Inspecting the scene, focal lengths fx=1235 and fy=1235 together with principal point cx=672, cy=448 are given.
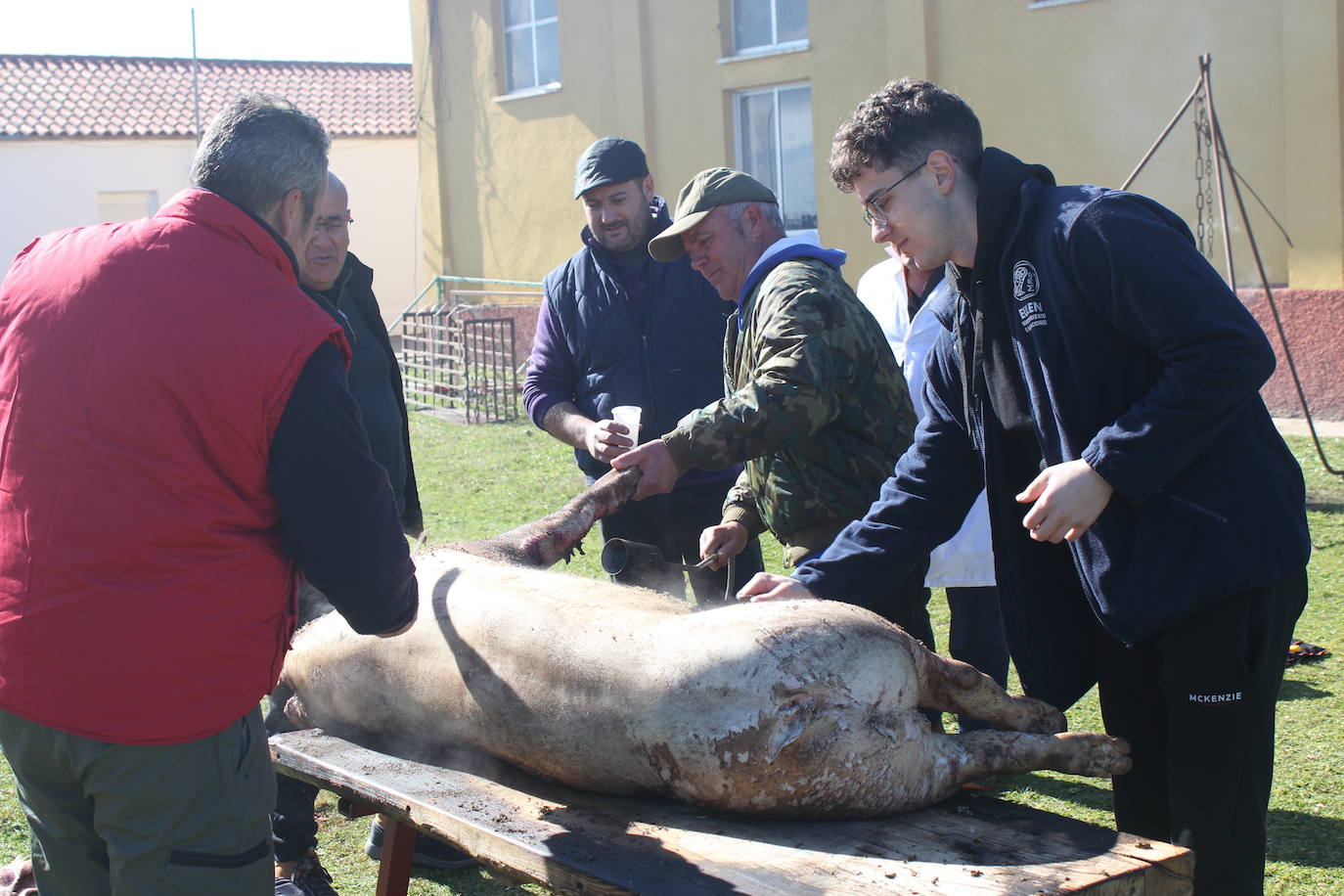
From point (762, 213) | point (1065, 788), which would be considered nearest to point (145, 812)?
point (762, 213)

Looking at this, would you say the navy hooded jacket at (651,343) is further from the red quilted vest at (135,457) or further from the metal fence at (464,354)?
the metal fence at (464,354)

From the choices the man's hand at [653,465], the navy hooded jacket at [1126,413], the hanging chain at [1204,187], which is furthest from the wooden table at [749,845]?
the hanging chain at [1204,187]

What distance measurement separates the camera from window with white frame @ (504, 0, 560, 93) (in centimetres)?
1571

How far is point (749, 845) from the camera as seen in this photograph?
7.96 ft

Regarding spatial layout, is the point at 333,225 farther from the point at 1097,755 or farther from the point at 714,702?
the point at 1097,755

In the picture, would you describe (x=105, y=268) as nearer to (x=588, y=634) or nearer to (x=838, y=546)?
(x=588, y=634)

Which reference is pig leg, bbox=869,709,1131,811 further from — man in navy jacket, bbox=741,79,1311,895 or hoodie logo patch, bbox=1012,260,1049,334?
hoodie logo patch, bbox=1012,260,1049,334

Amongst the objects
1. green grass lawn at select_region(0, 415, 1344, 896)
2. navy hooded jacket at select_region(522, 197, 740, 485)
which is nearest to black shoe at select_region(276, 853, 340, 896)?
green grass lawn at select_region(0, 415, 1344, 896)

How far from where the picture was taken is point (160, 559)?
2.15 metres

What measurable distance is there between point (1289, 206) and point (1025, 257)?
8.83 m

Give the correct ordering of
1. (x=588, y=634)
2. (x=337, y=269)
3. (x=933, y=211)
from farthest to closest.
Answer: (x=337, y=269)
(x=588, y=634)
(x=933, y=211)

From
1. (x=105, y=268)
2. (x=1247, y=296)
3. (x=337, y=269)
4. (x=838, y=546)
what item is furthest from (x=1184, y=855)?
(x=1247, y=296)

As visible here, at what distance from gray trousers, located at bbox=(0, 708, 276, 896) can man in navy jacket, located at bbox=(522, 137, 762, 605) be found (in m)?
2.35

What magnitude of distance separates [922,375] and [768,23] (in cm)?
1017
